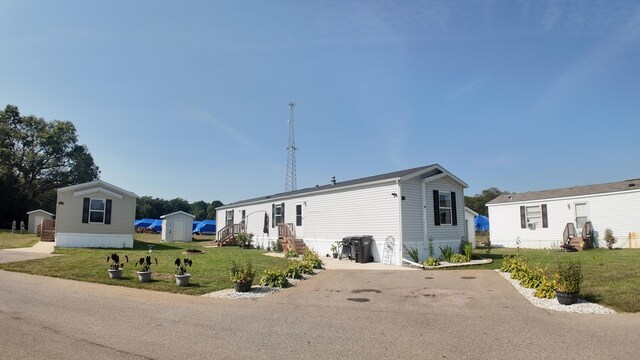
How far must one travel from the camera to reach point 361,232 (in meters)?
17.8

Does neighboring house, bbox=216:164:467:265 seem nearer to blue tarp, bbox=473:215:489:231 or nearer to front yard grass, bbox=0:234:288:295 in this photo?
front yard grass, bbox=0:234:288:295

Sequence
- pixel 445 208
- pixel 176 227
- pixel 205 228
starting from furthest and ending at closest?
pixel 205 228 → pixel 176 227 → pixel 445 208

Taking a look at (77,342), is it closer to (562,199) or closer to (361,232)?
(361,232)

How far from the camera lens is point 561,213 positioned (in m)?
24.1

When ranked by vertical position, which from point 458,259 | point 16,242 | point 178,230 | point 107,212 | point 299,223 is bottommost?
point 458,259

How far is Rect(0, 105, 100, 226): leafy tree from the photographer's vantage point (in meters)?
43.9

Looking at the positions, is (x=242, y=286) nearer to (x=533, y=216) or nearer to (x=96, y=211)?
(x=96, y=211)

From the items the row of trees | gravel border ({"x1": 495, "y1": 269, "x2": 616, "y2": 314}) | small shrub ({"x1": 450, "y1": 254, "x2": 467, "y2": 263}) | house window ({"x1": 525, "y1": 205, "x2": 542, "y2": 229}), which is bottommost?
gravel border ({"x1": 495, "y1": 269, "x2": 616, "y2": 314})

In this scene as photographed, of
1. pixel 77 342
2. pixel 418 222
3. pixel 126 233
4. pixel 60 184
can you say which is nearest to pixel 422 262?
pixel 418 222

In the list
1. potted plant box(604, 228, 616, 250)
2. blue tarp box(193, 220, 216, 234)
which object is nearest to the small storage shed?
blue tarp box(193, 220, 216, 234)

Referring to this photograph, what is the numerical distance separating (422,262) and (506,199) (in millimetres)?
15366

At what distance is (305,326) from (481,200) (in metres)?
65.0

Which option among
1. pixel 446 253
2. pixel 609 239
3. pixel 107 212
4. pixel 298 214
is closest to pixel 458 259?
pixel 446 253

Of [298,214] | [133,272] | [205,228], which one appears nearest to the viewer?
[133,272]
